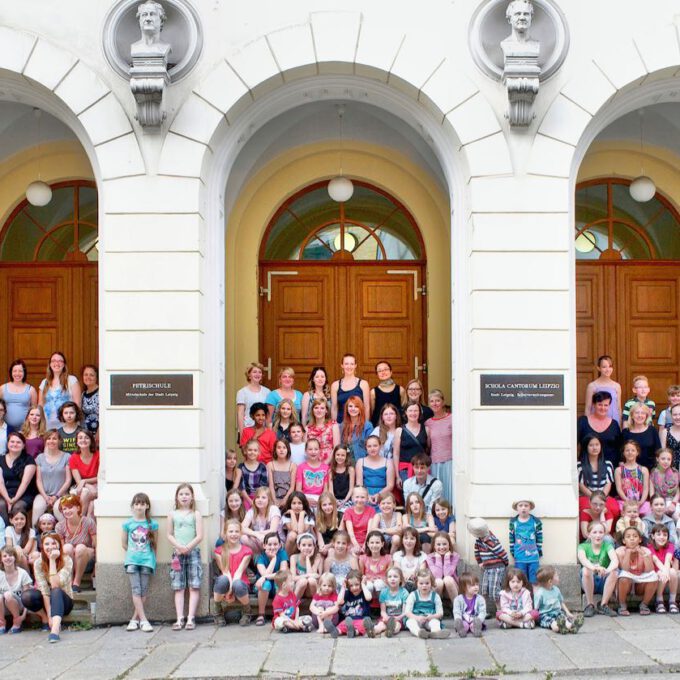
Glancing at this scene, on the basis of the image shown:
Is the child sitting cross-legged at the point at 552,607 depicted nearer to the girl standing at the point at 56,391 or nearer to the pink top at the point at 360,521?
the pink top at the point at 360,521

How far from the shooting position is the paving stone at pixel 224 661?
8078 millimetres

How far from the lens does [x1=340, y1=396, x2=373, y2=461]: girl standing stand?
11469 millimetres

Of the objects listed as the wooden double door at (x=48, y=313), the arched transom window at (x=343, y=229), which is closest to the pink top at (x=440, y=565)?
the arched transom window at (x=343, y=229)

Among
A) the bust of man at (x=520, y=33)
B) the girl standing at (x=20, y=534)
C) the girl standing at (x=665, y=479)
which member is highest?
the bust of man at (x=520, y=33)

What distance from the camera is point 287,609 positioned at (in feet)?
31.7

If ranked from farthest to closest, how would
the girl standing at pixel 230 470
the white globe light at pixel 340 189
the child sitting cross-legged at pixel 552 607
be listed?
the white globe light at pixel 340 189, the girl standing at pixel 230 470, the child sitting cross-legged at pixel 552 607

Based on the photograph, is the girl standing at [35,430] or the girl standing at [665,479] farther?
the girl standing at [35,430]

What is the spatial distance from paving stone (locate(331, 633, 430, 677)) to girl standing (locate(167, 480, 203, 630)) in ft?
5.89

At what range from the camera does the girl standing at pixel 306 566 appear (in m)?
9.90

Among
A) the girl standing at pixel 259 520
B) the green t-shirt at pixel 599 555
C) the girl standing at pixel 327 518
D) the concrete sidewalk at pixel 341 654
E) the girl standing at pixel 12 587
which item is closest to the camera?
the concrete sidewalk at pixel 341 654

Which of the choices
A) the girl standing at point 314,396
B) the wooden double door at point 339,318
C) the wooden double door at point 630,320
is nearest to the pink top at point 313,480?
the girl standing at point 314,396

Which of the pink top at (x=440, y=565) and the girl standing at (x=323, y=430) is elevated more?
the girl standing at (x=323, y=430)

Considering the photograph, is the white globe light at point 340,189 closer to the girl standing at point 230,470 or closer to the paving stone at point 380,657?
the girl standing at point 230,470

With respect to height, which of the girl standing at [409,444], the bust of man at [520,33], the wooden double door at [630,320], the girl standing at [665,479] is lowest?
the girl standing at [665,479]
